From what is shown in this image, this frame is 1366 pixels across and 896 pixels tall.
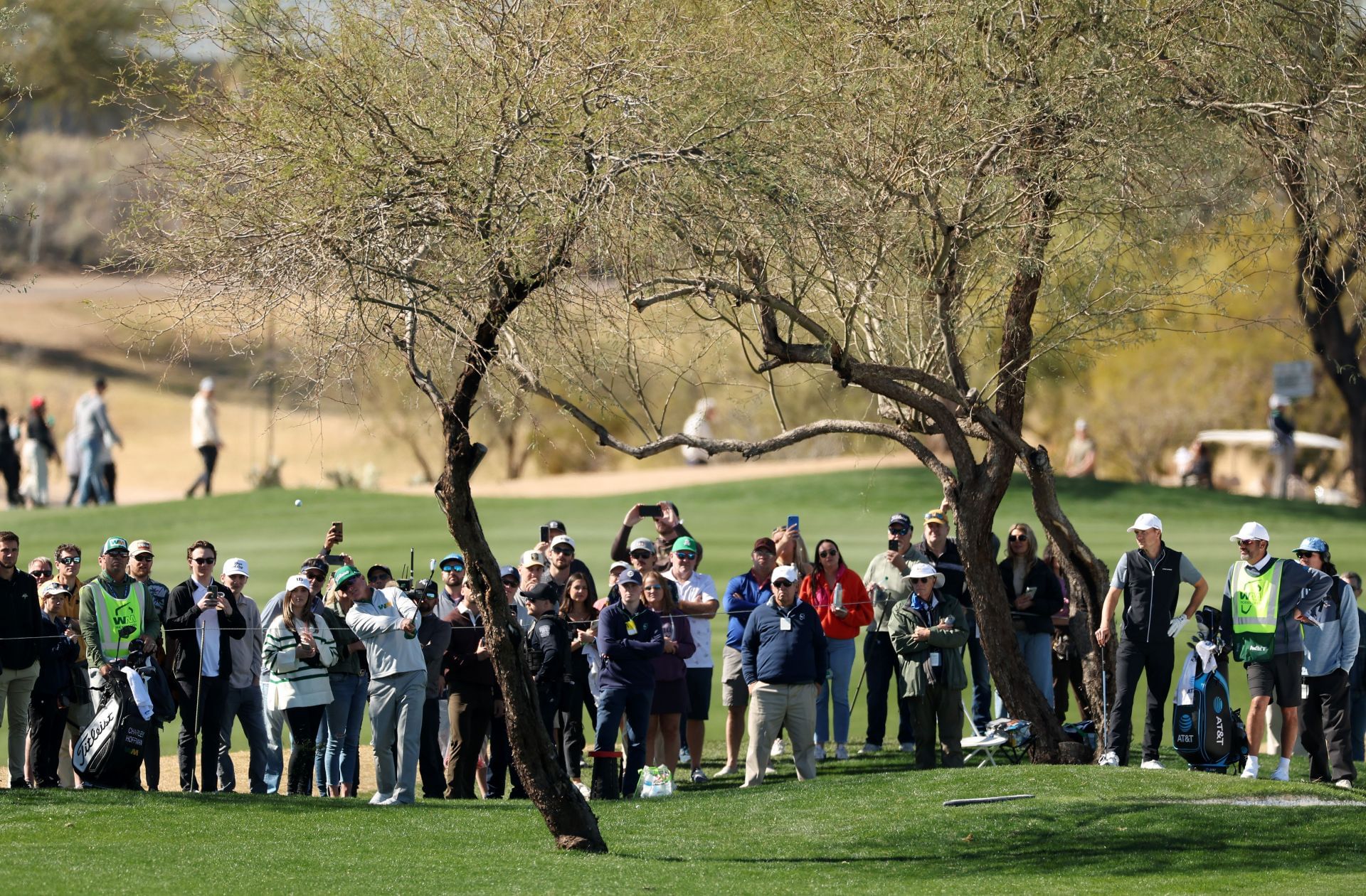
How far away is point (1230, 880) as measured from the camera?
984 cm

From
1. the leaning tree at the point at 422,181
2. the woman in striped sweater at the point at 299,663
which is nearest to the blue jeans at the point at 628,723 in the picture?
the woman in striped sweater at the point at 299,663

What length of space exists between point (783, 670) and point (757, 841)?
2312mm

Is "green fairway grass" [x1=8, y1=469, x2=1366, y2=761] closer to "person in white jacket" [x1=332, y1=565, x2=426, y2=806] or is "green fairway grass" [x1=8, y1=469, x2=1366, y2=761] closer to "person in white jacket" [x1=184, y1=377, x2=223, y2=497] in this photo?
"person in white jacket" [x1=184, y1=377, x2=223, y2=497]

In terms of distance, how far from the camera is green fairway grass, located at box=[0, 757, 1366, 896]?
9688mm

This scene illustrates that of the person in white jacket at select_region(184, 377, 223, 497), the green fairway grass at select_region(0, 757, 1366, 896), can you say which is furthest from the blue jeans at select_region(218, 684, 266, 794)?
the person in white jacket at select_region(184, 377, 223, 497)

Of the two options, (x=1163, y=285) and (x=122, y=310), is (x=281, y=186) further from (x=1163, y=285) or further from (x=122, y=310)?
(x=1163, y=285)

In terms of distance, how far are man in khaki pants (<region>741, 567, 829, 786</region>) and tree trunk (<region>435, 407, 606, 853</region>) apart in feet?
10.4

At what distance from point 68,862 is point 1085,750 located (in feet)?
25.6

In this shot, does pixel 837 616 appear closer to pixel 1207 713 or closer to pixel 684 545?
pixel 684 545

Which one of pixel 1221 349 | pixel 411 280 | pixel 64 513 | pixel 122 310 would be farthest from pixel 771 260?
pixel 1221 349

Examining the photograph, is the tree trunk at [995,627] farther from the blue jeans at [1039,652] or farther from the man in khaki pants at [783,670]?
the blue jeans at [1039,652]

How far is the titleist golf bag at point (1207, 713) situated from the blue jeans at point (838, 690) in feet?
10.4

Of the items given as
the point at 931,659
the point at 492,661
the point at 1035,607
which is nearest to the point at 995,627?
the point at 931,659

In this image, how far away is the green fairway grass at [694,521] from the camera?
94.8 feet
